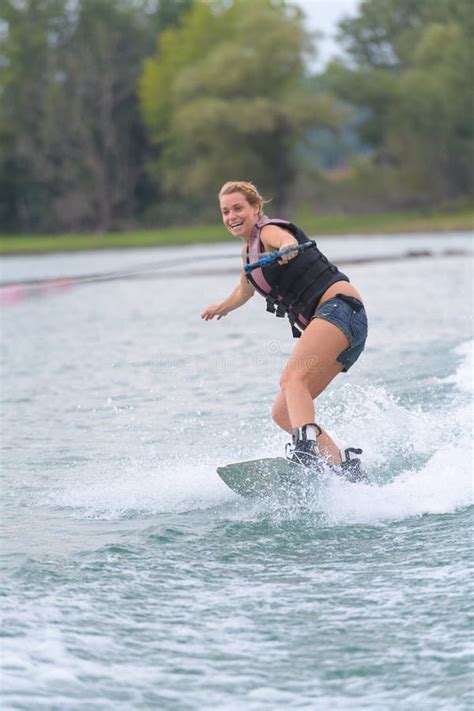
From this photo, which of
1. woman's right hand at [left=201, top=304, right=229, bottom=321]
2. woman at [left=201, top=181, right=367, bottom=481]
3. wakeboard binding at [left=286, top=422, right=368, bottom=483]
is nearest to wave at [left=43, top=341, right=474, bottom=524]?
wakeboard binding at [left=286, top=422, right=368, bottom=483]

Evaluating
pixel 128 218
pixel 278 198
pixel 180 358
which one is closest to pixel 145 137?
pixel 128 218

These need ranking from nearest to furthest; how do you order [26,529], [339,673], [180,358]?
[339,673]
[26,529]
[180,358]

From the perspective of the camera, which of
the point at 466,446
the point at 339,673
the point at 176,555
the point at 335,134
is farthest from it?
the point at 335,134

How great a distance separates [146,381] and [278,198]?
51566 millimetres

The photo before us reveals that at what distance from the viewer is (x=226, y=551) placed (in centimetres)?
569

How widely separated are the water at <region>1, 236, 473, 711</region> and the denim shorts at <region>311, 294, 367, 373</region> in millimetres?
663

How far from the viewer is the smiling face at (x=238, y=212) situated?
633cm

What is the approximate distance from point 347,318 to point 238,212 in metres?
0.71

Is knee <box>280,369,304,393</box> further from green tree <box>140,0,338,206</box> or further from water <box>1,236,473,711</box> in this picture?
green tree <box>140,0,338,206</box>

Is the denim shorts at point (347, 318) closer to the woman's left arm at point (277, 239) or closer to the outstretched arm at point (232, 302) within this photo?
the woman's left arm at point (277, 239)

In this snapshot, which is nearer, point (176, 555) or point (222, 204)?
point (176, 555)

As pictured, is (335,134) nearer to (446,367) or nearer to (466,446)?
(446,367)

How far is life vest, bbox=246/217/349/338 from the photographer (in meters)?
6.34

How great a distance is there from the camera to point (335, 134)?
5894cm
